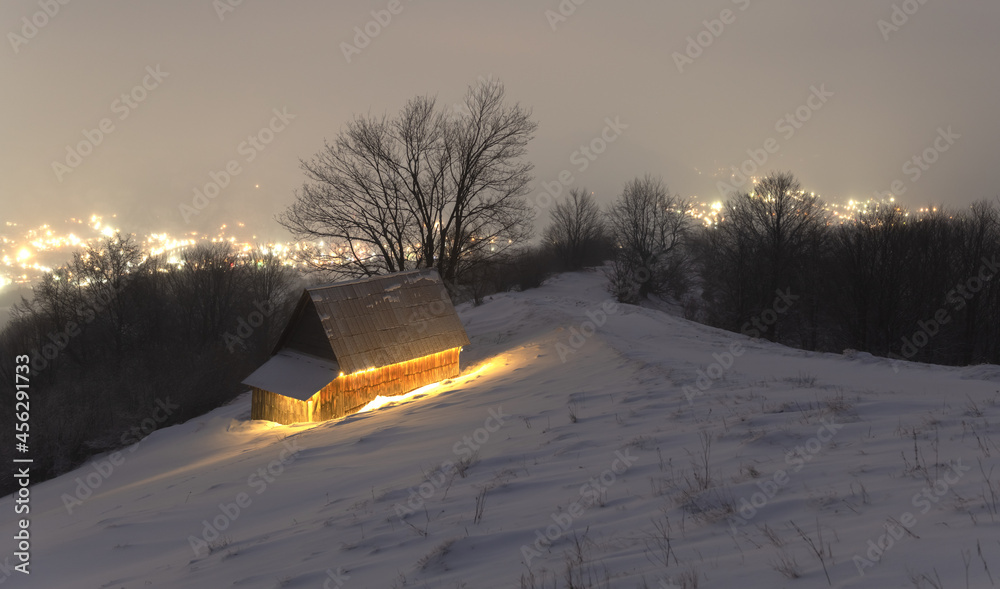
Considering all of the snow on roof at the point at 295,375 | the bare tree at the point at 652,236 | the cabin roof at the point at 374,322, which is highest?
the bare tree at the point at 652,236

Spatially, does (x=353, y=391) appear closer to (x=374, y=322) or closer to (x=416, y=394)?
(x=416, y=394)

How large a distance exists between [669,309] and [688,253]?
8811 millimetres

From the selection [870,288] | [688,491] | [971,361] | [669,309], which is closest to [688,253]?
[669,309]

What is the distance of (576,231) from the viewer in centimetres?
5894

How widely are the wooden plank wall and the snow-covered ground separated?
3001 mm

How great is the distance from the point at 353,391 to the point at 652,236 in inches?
1500

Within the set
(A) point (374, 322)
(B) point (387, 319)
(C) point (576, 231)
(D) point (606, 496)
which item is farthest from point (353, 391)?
(C) point (576, 231)

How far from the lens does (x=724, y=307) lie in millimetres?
40031

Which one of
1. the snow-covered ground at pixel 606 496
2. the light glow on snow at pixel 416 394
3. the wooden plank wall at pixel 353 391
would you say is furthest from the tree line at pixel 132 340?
the snow-covered ground at pixel 606 496

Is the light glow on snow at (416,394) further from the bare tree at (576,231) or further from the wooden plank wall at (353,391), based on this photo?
the bare tree at (576,231)

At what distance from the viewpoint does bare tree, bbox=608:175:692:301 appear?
4566 centimetres

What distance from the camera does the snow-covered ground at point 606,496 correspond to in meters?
3.29

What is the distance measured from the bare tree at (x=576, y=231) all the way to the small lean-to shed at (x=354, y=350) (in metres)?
43.5

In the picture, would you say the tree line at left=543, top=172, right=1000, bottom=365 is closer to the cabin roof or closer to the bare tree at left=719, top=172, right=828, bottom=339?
the bare tree at left=719, top=172, right=828, bottom=339
